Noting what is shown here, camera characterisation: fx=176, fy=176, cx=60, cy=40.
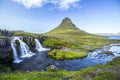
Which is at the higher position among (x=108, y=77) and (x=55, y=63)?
(x=108, y=77)

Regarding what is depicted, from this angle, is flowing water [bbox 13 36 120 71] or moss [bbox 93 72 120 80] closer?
moss [bbox 93 72 120 80]

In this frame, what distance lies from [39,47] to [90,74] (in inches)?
3478

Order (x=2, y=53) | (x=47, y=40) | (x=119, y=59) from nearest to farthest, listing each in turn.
Answer: (x=119, y=59) → (x=2, y=53) → (x=47, y=40)

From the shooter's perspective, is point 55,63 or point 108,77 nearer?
point 108,77

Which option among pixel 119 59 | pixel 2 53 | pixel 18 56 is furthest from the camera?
pixel 18 56

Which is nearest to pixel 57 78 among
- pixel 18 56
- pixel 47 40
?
pixel 18 56

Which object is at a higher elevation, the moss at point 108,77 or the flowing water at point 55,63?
the moss at point 108,77

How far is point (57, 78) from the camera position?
72.7 feet

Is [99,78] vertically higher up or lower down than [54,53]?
higher up

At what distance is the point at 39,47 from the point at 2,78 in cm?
8767

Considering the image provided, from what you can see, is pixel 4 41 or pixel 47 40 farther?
pixel 47 40

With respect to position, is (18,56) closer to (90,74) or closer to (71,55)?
(71,55)

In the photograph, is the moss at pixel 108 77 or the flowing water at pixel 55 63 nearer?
the moss at pixel 108 77

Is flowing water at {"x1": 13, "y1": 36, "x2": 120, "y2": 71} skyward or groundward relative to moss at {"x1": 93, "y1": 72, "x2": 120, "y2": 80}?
groundward
